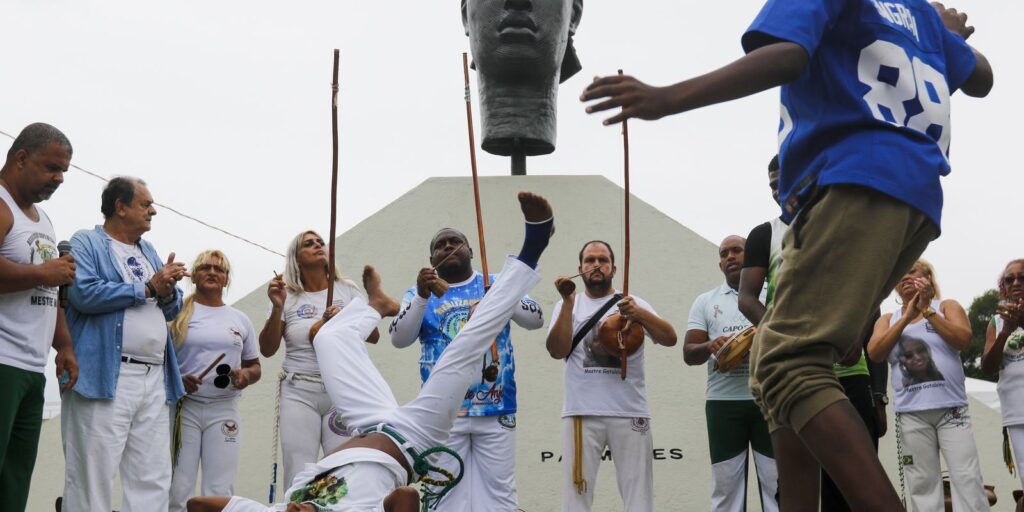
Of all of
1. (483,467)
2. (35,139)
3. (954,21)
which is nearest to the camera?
(954,21)

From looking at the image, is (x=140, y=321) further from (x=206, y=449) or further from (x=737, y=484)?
(x=737, y=484)

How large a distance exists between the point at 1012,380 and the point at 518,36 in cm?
398

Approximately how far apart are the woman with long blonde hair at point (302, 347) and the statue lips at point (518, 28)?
283 centimetres

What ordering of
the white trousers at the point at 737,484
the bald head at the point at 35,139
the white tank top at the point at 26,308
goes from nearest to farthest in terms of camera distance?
the white tank top at the point at 26,308 → the bald head at the point at 35,139 → the white trousers at the point at 737,484

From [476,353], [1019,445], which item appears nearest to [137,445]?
[476,353]

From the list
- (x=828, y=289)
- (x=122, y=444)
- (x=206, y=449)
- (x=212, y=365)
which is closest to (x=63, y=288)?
(x=122, y=444)

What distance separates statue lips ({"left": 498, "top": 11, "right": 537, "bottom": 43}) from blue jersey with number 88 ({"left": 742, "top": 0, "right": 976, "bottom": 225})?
17.3 ft

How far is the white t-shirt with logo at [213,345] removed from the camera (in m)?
4.74

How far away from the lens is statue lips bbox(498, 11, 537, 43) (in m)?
7.34

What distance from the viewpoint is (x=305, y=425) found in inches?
181

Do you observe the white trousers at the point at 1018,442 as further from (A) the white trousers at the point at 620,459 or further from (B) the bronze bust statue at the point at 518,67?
(B) the bronze bust statue at the point at 518,67

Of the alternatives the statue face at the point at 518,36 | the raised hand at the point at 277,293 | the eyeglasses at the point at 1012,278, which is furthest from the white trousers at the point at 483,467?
the statue face at the point at 518,36

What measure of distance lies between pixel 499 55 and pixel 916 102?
216 inches

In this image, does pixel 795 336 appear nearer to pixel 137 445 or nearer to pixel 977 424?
pixel 137 445
